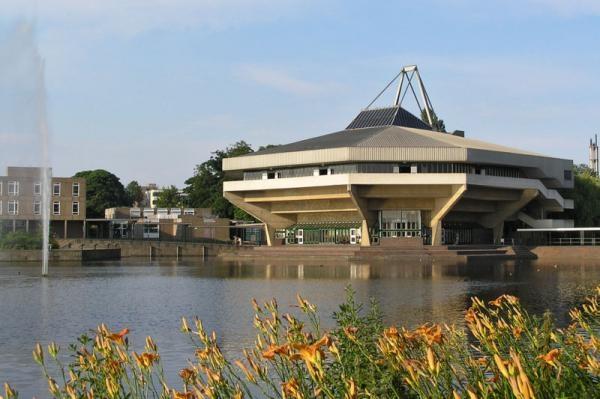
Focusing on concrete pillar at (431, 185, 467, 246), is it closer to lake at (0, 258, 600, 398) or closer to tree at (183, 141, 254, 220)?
lake at (0, 258, 600, 398)

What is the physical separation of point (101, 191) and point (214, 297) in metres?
119

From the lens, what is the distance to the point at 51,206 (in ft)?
352

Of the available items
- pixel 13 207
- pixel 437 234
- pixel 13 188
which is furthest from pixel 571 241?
pixel 13 207

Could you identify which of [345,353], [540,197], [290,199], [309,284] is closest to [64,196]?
[290,199]

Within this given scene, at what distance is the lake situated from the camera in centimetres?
2444

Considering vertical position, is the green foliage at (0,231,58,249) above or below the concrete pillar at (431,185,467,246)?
below

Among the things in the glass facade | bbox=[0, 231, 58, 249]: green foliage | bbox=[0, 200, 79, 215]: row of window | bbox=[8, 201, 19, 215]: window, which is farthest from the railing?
bbox=[8, 201, 19, 215]: window

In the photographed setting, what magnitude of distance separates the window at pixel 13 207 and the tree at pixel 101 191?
1515 inches

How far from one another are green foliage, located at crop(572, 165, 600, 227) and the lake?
38911mm

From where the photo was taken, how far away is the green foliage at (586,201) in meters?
105

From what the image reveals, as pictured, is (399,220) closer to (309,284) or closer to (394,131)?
(394,131)

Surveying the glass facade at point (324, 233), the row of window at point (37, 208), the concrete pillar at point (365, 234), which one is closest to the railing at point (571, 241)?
the concrete pillar at point (365, 234)

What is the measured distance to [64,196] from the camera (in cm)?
10869

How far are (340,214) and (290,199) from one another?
19.9 ft
